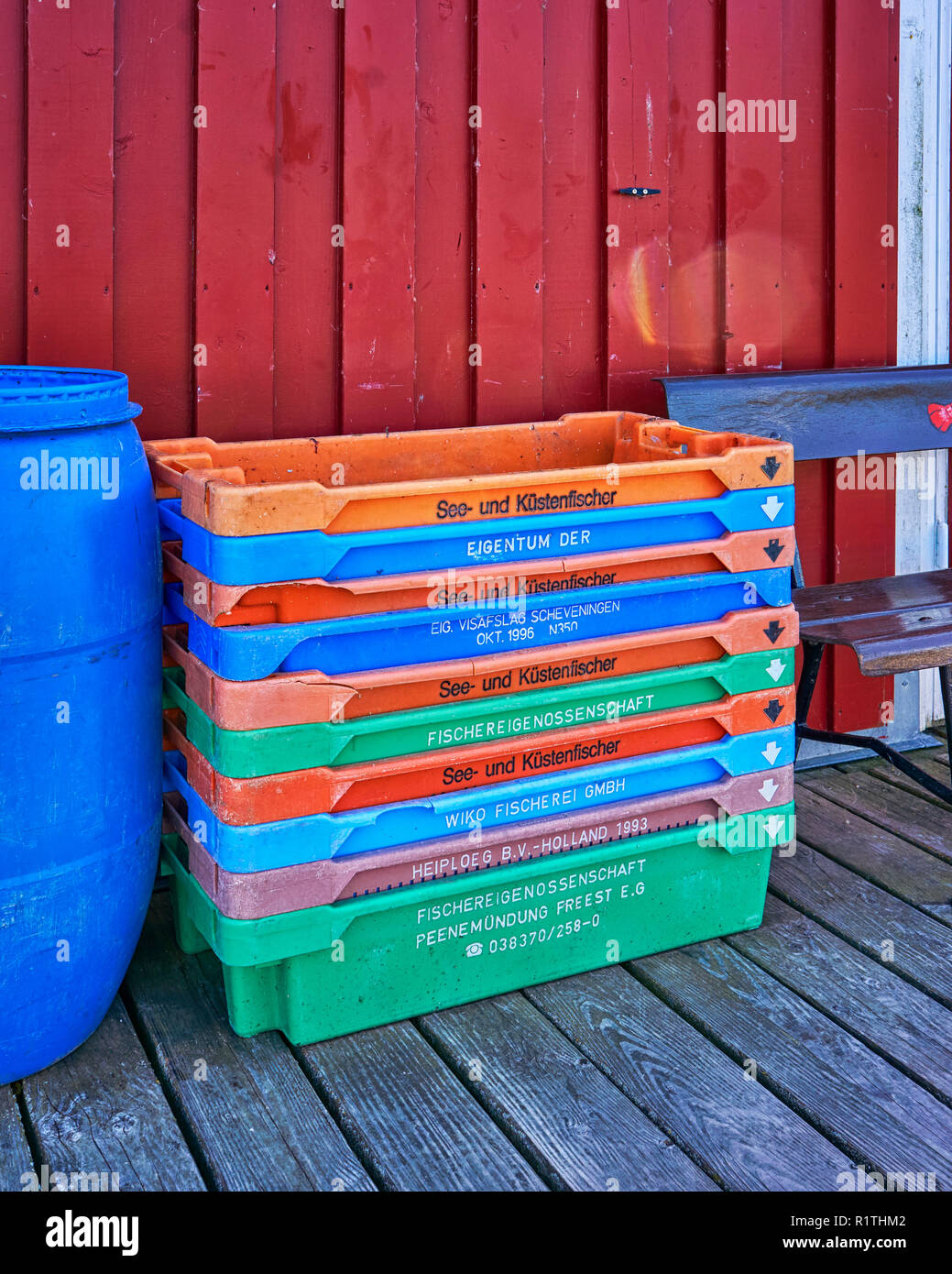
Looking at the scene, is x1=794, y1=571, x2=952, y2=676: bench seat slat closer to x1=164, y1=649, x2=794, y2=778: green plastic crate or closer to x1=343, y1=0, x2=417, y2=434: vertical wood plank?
x1=164, y1=649, x2=794, y2=778: green plastic crate

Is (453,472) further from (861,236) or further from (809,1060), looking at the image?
(861,236)

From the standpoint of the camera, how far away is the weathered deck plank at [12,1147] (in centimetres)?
210

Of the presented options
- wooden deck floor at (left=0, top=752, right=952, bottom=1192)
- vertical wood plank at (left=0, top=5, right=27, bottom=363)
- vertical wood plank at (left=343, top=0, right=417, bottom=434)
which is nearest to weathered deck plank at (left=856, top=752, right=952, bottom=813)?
wooden deck floor at (left=0, top=752, right=952, bottom=1192)

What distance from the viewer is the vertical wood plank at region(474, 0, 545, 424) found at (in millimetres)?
3244

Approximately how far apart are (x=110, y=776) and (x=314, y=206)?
148 centimetres

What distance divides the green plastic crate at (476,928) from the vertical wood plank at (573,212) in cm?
127

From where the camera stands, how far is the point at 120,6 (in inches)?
111

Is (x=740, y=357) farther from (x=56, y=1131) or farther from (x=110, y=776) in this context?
(x=56, y=1131)

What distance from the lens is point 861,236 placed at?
3.87 m

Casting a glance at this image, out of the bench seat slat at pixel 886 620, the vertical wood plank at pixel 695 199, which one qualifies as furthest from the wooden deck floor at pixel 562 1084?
the vertical wood plank at pixel 695 199

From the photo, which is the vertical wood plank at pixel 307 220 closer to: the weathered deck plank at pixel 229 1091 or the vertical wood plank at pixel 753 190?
the vertical wood plank at pixel 753 190

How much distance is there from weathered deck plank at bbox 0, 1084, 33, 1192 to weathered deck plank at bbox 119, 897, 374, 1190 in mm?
258

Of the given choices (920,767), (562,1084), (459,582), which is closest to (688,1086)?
(562,1084)

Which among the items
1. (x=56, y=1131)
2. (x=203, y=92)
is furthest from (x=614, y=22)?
(x=56, y=1131)
